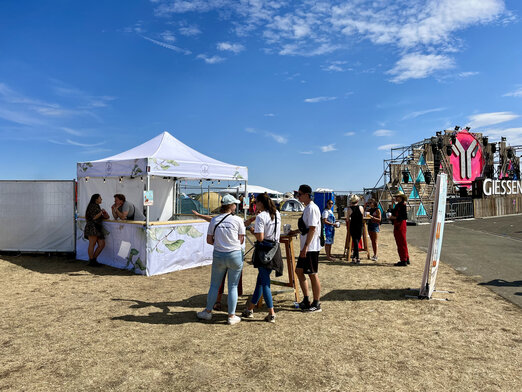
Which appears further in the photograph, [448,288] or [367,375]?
[448,288]

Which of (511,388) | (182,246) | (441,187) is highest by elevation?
(441,187)

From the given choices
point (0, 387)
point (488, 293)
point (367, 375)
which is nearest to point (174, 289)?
point (0, 387)

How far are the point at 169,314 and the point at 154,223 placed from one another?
10.3 feet

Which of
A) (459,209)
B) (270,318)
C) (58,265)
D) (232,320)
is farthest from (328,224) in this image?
(459,209)

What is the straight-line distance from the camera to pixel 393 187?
73.0ft

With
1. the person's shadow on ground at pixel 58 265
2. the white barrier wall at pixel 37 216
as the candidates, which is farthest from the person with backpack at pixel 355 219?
the white barrier wall at pixel 37 216

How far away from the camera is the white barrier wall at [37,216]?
10.3 meters

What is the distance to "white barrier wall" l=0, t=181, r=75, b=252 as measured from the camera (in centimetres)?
1034

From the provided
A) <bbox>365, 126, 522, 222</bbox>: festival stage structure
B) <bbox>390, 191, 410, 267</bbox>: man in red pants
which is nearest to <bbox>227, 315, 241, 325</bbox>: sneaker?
<bbox>390, 191, 410, 267</bbox>: man in red pants

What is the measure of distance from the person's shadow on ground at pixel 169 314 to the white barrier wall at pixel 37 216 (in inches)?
216

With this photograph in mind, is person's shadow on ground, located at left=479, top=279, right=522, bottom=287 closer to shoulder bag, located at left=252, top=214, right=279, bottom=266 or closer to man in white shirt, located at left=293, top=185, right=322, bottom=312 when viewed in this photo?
man in white shirt, located at left=293, top=185, right=322, bottom=312

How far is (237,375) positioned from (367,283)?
14.9 ft

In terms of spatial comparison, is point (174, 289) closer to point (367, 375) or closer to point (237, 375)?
point (237, 375)

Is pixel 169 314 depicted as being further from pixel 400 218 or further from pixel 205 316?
pixel 400 218
